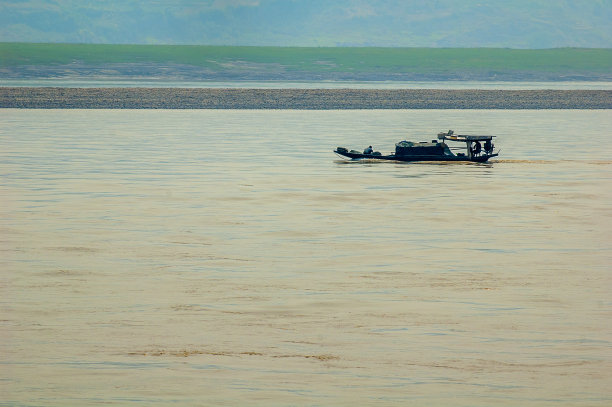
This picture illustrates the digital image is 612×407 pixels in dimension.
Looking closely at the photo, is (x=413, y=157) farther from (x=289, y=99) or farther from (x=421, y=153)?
(x=289, y=99)

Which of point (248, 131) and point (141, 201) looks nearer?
point (141, 201)

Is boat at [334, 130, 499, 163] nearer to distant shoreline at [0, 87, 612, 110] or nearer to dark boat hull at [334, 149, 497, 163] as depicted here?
dark boat hull at [334, 149, 497, 163]

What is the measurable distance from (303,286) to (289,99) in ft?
306

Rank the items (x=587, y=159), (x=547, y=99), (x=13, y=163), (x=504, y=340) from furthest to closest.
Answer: (x=547, y=99) → (x=587, y=159) → (x=13, y=163) → (x=504, y=340)

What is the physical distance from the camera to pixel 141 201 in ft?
97.1

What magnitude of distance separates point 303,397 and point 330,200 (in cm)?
1803

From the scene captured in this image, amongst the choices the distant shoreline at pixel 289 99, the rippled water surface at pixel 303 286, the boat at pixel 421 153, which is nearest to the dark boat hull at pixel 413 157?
the boat at pixel 421 153

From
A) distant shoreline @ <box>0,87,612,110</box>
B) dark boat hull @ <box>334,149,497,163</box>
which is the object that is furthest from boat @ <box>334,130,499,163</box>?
distant shoreline @ <box>0,87,612,110</box>

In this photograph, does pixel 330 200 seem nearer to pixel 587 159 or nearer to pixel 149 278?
pixel 149 278


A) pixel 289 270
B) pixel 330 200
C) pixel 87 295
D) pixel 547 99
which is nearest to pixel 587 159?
pixel 330 200

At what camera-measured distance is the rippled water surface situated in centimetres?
1288

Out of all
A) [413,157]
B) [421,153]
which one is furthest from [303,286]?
[421,153]

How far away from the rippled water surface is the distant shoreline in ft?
210

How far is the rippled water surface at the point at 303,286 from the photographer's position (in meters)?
12.9
